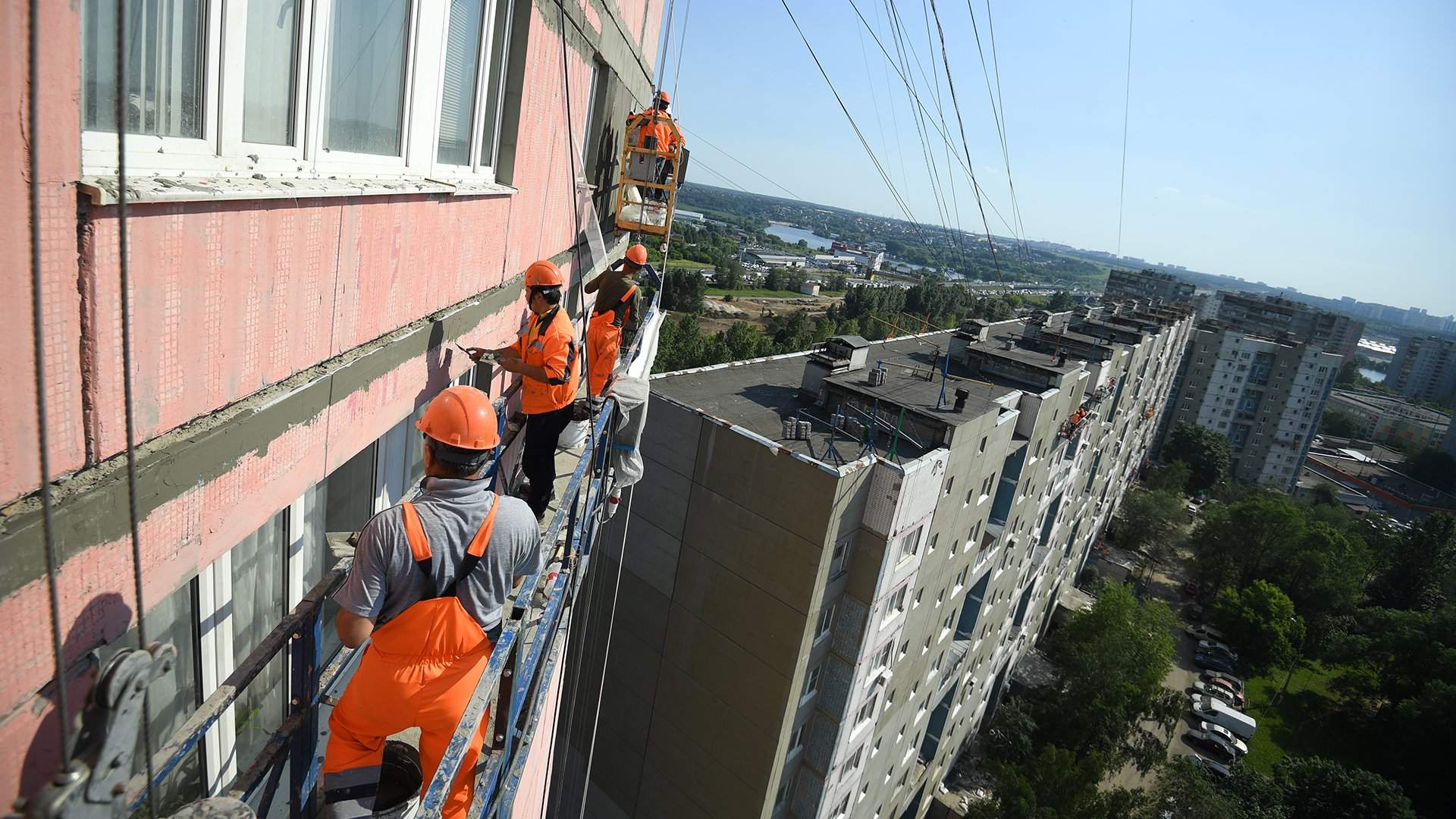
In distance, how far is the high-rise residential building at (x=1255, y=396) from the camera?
78625 mm

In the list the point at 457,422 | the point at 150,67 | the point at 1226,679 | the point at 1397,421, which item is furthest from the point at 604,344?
the point at 1397,421

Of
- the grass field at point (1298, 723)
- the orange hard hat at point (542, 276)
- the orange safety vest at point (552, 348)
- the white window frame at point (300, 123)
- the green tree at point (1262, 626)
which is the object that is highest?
the white window frame at point (300, 123)

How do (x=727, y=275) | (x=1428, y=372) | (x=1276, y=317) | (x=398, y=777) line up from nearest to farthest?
(x=398, y=777) → (x=1276, y=317) → (x=727, y=275) → (x=1428, y=372)

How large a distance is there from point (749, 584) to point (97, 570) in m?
13.6

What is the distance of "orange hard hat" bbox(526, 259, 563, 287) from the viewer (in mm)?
5503

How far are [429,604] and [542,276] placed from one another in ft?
9.97

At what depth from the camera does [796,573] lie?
14516 mm

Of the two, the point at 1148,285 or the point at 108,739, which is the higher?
the point at 1148,285

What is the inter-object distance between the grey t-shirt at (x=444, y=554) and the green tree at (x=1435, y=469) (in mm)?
137657

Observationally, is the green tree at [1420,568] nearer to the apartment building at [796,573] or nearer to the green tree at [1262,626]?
the green tree at [1262,626]

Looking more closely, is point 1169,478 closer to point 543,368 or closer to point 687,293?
point 687,293

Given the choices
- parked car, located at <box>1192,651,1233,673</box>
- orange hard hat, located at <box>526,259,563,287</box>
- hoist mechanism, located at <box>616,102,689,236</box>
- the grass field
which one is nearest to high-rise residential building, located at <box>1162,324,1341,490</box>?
the grass field

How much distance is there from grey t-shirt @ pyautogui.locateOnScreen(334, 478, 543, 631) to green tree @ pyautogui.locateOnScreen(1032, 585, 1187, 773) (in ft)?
118

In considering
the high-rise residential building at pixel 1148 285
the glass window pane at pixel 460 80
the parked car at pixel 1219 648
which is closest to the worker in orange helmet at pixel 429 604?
the glass window pane at pixel 460 80
